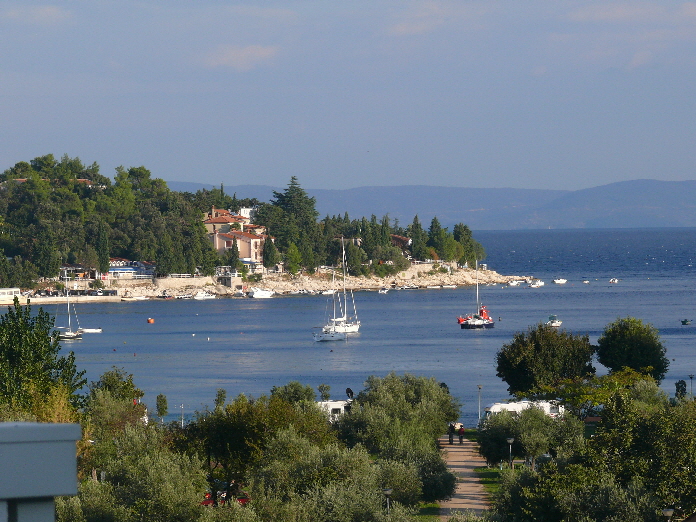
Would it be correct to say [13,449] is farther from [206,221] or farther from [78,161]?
[78,161]

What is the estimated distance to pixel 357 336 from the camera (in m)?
66.8

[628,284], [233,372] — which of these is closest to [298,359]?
[233,372]

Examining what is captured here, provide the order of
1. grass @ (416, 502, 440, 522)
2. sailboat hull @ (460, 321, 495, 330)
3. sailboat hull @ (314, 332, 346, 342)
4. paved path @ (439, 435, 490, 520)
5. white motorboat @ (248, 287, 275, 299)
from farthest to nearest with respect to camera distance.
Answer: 1. white motorboat @ (248, 287, 275, 299)
2. sailboat hull @ (460, 321, 495, 330)
3. sailboat hull @ (314, 332, 346, 342)
4. paved path @ (439, 435, 490, 520)
5. grass @ (416, 502, 440, 522)

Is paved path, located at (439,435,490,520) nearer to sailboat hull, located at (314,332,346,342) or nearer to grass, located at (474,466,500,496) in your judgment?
grass, located at (474,466,500,496)

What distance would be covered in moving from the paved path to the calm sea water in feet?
28.3

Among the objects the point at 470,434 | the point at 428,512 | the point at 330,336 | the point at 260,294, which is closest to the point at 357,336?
the point at 330,336

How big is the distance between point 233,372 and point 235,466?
29520mm

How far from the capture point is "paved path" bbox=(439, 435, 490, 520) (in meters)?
18.4

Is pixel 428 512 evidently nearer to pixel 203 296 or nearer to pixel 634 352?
pixel 634 352

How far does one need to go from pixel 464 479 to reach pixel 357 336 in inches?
1799

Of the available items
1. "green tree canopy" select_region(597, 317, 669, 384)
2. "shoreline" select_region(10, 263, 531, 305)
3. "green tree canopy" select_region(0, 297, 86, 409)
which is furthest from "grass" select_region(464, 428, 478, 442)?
"shoreline" select_region(10, 263, 531, 305)

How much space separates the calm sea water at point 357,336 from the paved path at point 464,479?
864cm

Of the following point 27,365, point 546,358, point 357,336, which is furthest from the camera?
point 357,336

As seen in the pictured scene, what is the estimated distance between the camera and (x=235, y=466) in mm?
19781
